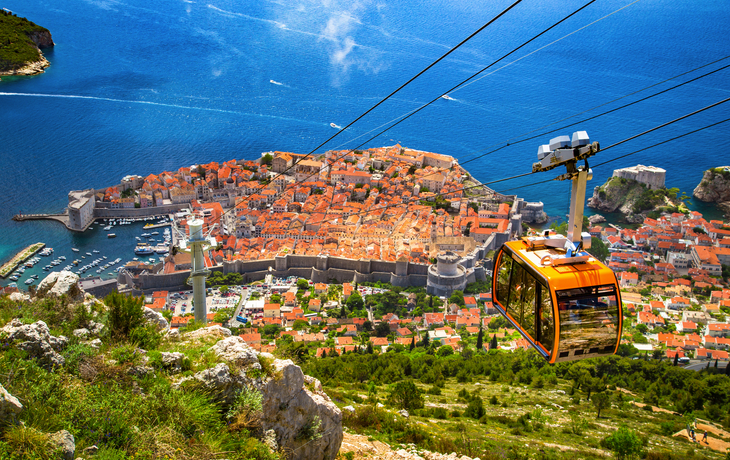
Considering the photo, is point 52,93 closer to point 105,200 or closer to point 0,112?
point 0,112

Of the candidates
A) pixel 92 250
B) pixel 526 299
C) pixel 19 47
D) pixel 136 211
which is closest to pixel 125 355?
pixel 526 299

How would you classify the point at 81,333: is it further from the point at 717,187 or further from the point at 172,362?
the point at 717,187

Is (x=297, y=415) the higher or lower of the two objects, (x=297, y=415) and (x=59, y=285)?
the lower

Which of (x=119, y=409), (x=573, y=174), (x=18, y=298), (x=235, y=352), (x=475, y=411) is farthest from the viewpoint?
(x=475, y=411)

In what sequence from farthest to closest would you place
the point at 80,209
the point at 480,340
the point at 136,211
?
the point at 136,211
the point at 80,209
the point at 480,340

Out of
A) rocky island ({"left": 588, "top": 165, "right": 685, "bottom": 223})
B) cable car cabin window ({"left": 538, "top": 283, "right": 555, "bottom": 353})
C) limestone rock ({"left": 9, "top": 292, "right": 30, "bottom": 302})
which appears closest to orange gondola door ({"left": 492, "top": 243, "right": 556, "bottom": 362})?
cable car cabin window ({"left": 538, "top": 283, "right": 555, "bottom": 353})

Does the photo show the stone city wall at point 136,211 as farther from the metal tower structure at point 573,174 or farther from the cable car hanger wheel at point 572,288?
the metal tower structure at point 573,174

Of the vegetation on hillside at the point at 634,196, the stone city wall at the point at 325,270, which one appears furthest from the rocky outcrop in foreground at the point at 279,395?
the vegetation on hillside at the point at 634,196
